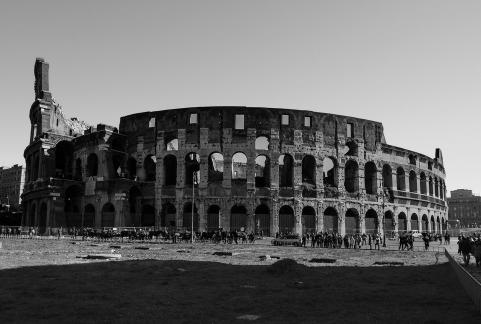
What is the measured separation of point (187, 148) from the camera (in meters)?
48.2

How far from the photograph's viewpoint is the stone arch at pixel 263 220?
4625cm

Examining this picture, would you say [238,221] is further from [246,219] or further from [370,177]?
[370,177]

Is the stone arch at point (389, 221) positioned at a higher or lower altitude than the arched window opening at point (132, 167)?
lower

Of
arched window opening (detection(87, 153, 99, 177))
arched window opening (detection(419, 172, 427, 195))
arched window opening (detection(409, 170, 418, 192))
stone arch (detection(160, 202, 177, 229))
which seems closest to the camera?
stone arch (detection(160, 202, 177, 229))

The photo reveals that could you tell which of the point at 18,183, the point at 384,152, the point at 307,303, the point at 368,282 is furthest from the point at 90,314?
the point at 18,183

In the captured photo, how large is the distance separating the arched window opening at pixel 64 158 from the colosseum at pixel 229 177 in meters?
2.56

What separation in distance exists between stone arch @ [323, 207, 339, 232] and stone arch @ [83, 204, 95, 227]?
2493 centimetres

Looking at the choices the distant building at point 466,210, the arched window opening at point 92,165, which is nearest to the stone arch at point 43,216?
the arched window opening at point 92,165

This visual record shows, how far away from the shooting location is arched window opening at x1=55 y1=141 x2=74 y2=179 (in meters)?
57.9

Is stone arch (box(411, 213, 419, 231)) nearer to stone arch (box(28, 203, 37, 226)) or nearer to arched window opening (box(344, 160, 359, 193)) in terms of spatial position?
arched window opening (box(344, 160, 359, 193))

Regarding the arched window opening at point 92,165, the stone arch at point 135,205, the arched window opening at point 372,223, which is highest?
the arched window opening at point 92,165

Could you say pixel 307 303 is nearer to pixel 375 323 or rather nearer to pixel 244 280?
pixel 375 323

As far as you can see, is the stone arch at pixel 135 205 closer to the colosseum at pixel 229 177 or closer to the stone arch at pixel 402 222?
the colosseum at pixel 229 177

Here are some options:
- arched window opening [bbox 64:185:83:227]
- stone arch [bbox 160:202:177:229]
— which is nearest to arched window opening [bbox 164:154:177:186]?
stone arch [bbox 160:202:177:229]
